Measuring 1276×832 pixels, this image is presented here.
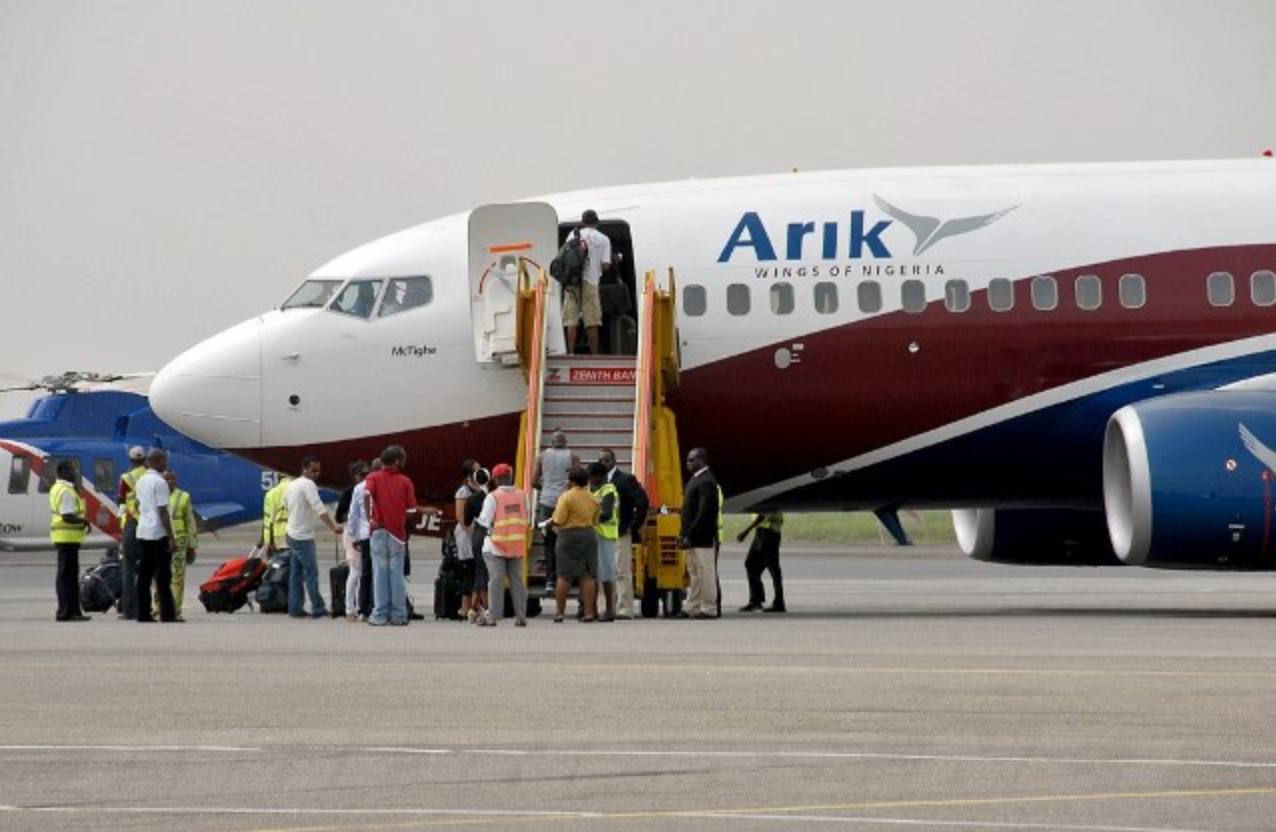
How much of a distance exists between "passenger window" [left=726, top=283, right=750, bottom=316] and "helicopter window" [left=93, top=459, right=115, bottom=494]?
27435mm

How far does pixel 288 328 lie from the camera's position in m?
32.4

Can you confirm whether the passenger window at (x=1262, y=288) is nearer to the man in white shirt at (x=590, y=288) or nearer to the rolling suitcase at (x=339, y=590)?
the man in white shirt at (x=590, y=288)

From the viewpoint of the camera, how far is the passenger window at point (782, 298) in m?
31.5

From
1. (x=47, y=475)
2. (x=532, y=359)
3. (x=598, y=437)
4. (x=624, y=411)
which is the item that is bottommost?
(x=598, y=437)

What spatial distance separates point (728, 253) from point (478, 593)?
5.03 metres

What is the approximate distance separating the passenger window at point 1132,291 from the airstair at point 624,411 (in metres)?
5.15

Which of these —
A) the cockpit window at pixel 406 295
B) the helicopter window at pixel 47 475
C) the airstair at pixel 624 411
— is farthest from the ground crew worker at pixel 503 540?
the helicopter window at pixel 47 475

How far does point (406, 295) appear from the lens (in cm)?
3234

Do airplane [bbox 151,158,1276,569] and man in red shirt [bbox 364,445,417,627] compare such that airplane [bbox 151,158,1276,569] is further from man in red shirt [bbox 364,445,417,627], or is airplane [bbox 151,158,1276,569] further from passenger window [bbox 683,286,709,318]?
man in red shirt [bbox 364,445,417,627]

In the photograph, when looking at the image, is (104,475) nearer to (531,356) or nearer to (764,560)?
(764,560)

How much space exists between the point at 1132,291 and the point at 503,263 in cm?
727

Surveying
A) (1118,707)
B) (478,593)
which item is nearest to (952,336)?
(478,593)

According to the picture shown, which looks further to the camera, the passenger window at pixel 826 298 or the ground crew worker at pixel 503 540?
the passenger window at pixel 826 298

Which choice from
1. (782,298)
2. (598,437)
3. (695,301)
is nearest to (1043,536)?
(782,298)
